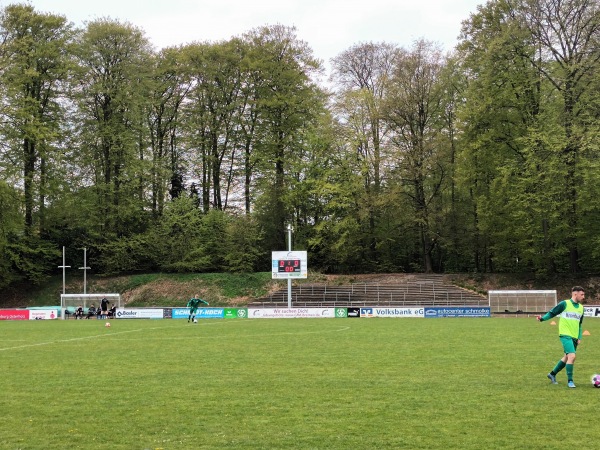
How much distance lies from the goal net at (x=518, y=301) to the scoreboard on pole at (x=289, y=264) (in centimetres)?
1337

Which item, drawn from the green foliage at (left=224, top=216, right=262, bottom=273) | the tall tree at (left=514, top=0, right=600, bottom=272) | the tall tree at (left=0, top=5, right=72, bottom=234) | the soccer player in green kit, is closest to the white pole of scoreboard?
the green foliage at (left=224, top=216, right=262, bottom=273)

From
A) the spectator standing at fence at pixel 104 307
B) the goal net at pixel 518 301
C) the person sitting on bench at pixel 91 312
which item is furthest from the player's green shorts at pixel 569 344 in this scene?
the person sitting on bench at pixel 91 312

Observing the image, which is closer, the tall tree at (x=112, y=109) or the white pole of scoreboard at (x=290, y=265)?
the white pole of scoreboard at (x=290, y=265)

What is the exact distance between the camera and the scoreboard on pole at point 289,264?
44875mm

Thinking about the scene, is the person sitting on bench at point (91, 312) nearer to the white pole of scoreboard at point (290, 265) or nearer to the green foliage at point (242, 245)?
the green foliage at point (242, 245)

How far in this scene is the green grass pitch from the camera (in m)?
7.77

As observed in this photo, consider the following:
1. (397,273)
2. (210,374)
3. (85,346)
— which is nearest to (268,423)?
(210,374)

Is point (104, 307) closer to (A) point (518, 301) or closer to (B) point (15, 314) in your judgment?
(B) point (15, 314)

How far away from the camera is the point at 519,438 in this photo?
760cm

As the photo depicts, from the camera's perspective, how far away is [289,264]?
45000mm

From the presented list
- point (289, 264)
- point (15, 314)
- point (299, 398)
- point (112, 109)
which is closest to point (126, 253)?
point (15, 314)

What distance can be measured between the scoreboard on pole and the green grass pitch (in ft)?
82.6

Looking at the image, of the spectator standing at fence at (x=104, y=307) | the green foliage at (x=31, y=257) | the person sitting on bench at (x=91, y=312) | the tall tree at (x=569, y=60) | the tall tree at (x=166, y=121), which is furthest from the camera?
the tall tree at (x=166, y=121)

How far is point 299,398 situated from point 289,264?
34493mm
